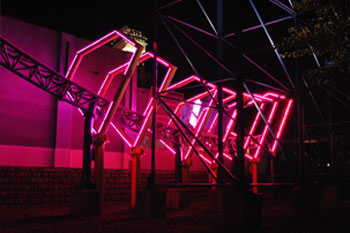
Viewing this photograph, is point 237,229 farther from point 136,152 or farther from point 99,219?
point 136,152

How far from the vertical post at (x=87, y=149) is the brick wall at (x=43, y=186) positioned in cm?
137

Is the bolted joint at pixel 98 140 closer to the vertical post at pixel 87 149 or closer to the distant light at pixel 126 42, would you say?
the vertical post at pixel 87 149

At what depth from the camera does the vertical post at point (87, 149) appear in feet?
36.4

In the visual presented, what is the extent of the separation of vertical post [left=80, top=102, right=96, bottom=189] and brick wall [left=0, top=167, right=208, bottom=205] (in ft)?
4.48

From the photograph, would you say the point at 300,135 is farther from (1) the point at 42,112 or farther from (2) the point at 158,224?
(1) the point at 42,112

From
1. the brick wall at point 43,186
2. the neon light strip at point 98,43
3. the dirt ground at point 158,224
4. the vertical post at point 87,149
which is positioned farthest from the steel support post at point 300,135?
the brick wall at point 43,186

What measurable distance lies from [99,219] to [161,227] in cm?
238

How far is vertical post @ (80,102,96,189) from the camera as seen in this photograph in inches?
437

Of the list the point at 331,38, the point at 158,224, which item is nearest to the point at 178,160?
the point at 158,224

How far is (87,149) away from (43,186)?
166 inches

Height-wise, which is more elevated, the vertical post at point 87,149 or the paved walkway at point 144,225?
the vertical post at point 87,149

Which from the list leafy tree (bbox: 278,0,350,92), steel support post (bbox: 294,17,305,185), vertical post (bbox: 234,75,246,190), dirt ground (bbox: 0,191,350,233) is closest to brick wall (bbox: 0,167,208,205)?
dirt ground (bbox: 0,191,350,233)

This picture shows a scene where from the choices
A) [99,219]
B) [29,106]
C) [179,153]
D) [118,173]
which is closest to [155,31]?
[99,219]

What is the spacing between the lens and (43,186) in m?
A: 14.7
